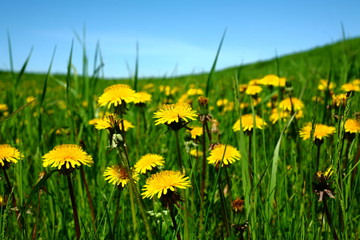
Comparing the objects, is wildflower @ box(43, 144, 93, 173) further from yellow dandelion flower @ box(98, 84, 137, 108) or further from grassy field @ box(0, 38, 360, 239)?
yellow dandelion flower @ box(98, 84, 137, 108)

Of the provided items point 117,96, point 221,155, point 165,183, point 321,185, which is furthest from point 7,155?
point 321,185

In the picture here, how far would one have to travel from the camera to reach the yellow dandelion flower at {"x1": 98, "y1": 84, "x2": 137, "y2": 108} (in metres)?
1.03

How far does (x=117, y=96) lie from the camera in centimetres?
105

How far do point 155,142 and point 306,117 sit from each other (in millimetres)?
1099

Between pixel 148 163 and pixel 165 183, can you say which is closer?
pixel 165 183

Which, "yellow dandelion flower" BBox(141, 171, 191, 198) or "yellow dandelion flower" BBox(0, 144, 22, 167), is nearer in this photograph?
"yellow dandelion flower" BBox(141, 171, 191, 198)

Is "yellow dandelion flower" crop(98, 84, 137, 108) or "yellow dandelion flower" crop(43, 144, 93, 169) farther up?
"yellow dandelion flower" crop(98, 84, 137, 108)

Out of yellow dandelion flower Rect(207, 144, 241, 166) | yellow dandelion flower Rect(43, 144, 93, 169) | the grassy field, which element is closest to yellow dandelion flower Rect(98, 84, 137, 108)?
the grassy field

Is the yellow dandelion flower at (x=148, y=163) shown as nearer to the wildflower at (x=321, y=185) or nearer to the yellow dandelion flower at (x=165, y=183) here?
the yellow dandelion flower at (x=165, y=183)

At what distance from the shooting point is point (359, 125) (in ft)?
4.15

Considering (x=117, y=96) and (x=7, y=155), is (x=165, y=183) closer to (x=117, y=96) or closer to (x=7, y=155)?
(x=117, y=96)

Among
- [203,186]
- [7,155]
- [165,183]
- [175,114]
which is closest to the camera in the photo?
[165,183]

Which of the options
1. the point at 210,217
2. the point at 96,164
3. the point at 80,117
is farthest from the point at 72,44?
the point at 210,217

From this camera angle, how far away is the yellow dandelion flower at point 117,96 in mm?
1032
